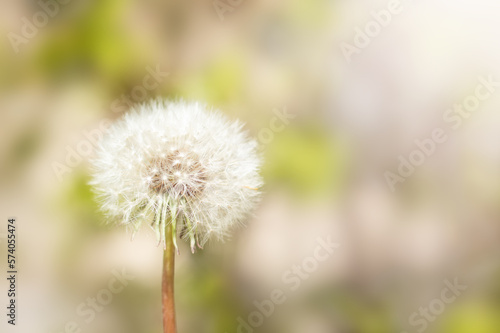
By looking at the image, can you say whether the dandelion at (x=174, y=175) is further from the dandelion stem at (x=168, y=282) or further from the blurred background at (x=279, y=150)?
the blurred background at (x=279, y=150)

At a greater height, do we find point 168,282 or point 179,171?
point 179,171

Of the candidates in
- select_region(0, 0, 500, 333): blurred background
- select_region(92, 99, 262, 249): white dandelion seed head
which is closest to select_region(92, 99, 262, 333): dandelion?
select_region(92, 99, 262, 249): white dandelion seed head

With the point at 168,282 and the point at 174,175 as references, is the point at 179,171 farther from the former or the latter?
the point at 168,282

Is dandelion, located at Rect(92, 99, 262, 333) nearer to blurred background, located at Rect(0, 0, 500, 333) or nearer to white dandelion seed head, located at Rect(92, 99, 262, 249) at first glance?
white dandelion seed head, located at Rect(92, 99, 262, 249)

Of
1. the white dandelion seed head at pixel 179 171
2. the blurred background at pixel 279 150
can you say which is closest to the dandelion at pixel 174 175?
the white dandelion seed head at pixel 179 171

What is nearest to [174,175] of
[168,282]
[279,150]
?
[168,282]

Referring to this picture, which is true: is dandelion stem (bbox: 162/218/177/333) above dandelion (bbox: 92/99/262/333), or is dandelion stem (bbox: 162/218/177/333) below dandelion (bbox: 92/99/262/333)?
below

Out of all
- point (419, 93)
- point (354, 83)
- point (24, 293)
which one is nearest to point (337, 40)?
point (354, 83)
